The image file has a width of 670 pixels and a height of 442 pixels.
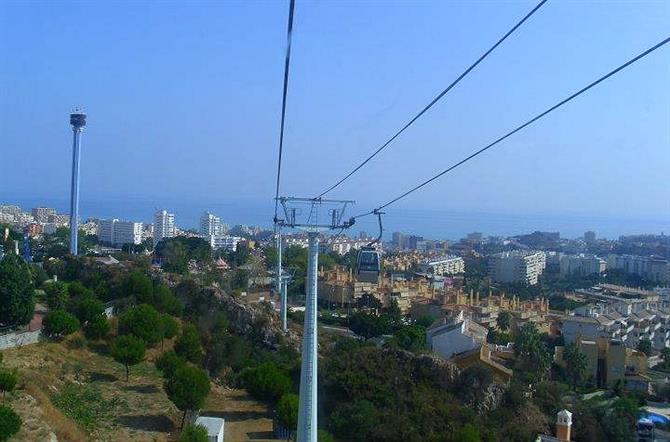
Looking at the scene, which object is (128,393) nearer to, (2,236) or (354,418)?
(354,418)

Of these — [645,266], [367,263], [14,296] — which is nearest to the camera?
[367,263]

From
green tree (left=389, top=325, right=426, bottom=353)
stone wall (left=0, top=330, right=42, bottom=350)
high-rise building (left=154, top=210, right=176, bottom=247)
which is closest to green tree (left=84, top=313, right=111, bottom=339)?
stone wall (left=0, top=330, right=42, bottom=350)

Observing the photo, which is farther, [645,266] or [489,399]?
[645,266]

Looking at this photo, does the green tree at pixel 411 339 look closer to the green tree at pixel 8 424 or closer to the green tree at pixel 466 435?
the green tree at pixel 466 435

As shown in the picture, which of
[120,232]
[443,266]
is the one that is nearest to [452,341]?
[443,266]

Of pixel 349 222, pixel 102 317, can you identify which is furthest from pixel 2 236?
pixel 349 222

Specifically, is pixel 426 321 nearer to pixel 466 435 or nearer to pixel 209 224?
pixel 466 435

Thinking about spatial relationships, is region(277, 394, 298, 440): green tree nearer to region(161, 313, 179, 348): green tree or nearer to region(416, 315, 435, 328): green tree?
region(161, 313, 179, 348): green tree
